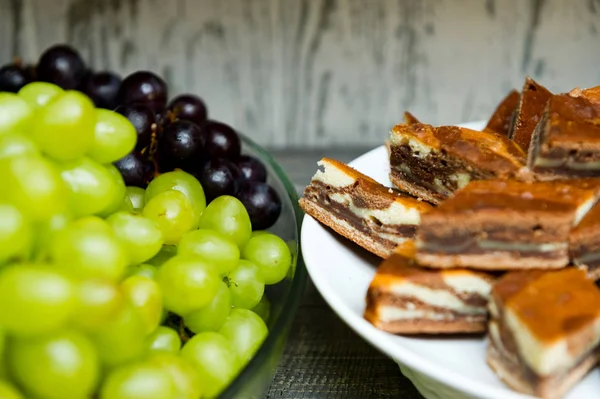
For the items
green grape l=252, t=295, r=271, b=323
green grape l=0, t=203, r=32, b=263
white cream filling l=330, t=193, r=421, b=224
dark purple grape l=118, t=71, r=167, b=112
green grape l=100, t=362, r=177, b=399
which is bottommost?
green grape l=252, t=295, r=271, b=323

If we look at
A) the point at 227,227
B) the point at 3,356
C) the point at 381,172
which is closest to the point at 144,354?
the point at 3,356

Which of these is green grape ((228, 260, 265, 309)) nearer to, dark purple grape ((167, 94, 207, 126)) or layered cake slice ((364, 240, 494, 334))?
layered cake slice ((364, 240, 494, 334))

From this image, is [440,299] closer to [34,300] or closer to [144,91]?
[34,300]

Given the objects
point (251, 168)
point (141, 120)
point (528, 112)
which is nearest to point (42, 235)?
point (141, 120)

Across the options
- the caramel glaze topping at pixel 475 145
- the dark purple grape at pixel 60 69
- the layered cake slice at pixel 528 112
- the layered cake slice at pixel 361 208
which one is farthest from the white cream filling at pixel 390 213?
the dark purple grape at pixel 60 69

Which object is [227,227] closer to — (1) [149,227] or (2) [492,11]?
(1) [149,227]

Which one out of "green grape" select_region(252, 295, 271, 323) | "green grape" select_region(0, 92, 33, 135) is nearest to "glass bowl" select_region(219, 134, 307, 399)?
"green grape" select_region(252, 295, 271, 323)
